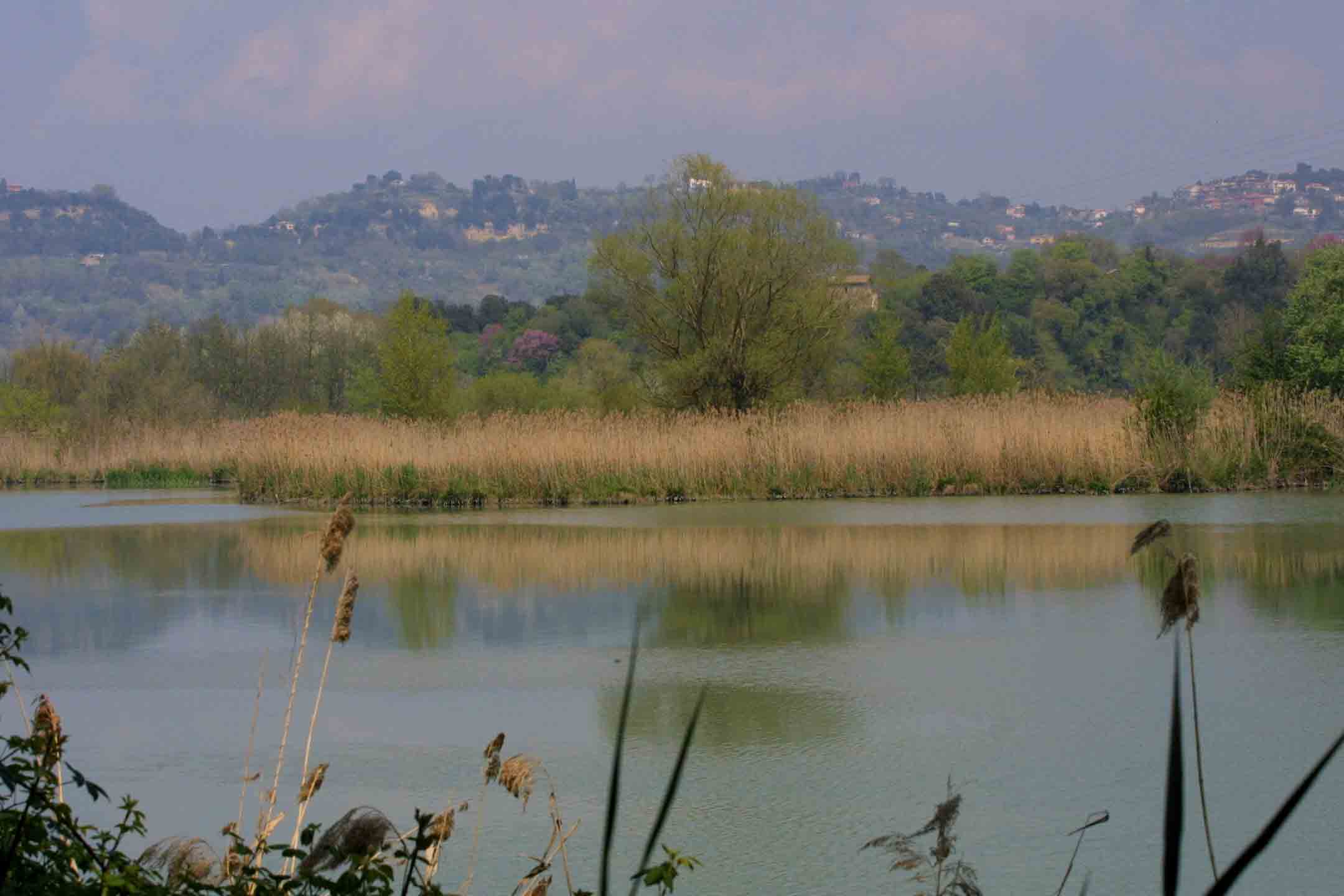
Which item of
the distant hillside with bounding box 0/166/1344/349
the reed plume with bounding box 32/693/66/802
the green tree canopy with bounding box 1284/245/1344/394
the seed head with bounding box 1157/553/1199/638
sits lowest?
the reed plume with bounding box 32/693/66/802

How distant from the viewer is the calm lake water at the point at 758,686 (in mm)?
4266

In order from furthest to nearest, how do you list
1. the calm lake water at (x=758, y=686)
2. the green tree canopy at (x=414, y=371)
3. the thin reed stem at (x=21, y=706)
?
the green tree canopy at (x=414, y=371) → the calm lake water at (x=758, y=686) → the thin reed stem at (x=21, y=706)

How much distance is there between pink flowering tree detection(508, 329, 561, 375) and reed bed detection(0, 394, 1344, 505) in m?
37.5

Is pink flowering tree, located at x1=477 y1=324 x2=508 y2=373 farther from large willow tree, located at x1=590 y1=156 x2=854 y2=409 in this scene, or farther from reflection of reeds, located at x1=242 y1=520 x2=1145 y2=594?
reflection of reeds, located at x1=242 y1=520 x2=1145 y2=594

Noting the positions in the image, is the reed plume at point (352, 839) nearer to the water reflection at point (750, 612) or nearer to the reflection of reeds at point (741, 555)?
the water reflection at point (750, 612)

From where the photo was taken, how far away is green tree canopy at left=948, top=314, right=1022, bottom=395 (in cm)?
3078

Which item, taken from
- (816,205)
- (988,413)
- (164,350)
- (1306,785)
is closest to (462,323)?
(164,350)

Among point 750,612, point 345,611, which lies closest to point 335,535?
point 345,611

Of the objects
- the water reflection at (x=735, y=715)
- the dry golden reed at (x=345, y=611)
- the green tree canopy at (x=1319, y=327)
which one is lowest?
the water reflection at (x=735, y=715)

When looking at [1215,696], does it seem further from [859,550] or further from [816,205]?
[816,205]

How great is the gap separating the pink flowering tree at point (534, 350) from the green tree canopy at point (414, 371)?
1087 inches

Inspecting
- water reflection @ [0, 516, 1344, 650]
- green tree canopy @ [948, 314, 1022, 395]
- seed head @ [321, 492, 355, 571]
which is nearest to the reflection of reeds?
water reflection @ [0, 516, 1344, 650]

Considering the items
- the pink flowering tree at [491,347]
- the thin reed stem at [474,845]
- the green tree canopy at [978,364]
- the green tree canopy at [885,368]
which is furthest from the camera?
the pink flowering tree at [491,347]

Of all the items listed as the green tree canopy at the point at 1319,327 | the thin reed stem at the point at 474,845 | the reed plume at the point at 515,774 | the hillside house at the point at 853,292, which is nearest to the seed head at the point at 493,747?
the reed plume at the point at 515,774
